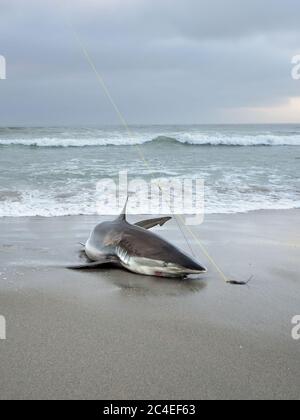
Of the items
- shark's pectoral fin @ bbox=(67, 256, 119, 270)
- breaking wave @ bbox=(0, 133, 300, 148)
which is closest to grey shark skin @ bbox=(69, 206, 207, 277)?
shark's pectoral fin @ bbox=(67, 256, 119, 270)

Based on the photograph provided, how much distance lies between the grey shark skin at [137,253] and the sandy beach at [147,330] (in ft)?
0.42

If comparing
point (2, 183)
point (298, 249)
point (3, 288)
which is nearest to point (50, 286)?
point (3, 288)

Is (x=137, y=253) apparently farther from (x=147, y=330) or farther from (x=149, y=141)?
(x=149, y=141)

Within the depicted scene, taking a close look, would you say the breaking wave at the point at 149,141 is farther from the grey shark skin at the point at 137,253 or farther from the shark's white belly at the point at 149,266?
the shark's white belly at the point at 149,266

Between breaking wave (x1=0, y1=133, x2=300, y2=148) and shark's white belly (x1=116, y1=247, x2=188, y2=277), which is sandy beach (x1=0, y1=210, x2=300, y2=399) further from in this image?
breaking wave (x1=0, y1=133, x2=300, y2=148)

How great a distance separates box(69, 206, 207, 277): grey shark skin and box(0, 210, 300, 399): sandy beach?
0.13 meters

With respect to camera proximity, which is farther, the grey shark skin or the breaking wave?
the breaking wave

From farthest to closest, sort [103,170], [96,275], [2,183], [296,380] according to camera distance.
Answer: [103,170]
[2,183]
[96,275]
[296,380]

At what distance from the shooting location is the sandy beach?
2412 millimetres

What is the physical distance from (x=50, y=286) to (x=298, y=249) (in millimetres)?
2927

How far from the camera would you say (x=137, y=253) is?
4359mm
